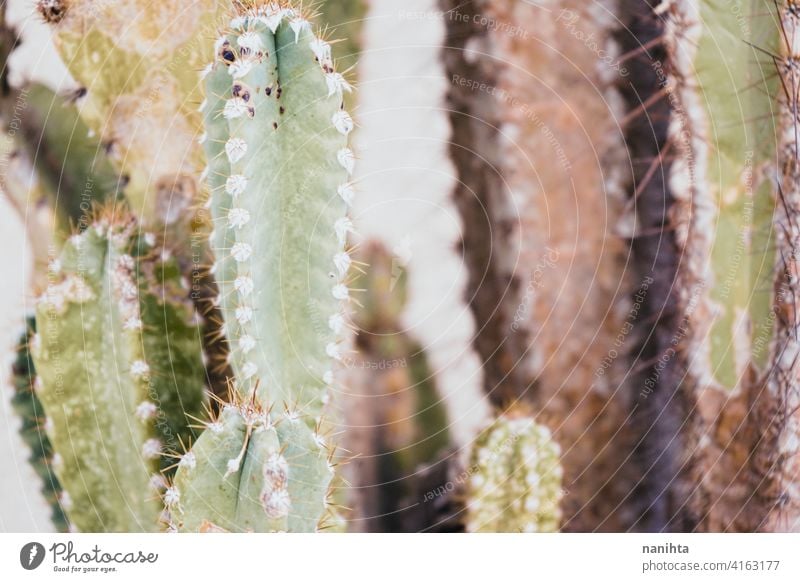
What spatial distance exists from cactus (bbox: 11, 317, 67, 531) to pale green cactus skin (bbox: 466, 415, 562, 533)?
51 centimetres

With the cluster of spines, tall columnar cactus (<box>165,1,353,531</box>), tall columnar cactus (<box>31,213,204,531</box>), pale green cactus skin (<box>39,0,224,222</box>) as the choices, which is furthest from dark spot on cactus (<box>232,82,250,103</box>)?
the cluster of spines

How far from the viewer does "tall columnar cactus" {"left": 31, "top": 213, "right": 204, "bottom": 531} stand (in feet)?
3.03

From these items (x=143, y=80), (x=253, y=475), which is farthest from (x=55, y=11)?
(x=253, y=475)

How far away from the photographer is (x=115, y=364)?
924 millimetres

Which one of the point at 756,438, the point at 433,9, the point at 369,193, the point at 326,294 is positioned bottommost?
the point at 756,438

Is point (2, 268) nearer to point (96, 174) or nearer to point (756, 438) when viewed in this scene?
point (96, 174)

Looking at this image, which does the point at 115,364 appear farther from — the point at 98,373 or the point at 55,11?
the point at 55,11

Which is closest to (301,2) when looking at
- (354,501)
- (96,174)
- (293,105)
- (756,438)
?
(293,105)

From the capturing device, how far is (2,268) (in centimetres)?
95

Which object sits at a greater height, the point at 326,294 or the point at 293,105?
the point at 293,105

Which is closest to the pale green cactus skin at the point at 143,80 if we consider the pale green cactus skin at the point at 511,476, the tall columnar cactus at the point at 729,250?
the pale green cactus skin at the point at 511,476

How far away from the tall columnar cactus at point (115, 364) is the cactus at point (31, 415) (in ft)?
0.05

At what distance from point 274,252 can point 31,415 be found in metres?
0.38
